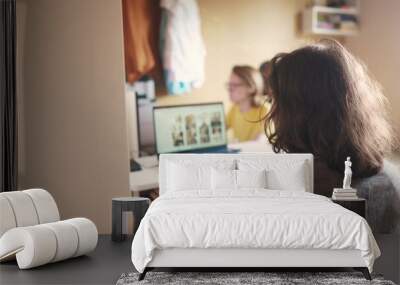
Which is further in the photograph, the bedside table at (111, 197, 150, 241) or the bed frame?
the bedside table at (111, 197, 150, 241)

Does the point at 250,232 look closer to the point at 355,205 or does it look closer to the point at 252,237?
the point at 252,237

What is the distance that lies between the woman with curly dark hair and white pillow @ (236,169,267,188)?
94 cm

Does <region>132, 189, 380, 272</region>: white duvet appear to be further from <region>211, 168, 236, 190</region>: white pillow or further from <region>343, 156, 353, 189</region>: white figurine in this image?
<region>343, 156, 353, 189</region>: white figurine

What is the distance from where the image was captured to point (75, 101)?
25.1ft

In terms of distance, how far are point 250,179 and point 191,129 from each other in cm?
119

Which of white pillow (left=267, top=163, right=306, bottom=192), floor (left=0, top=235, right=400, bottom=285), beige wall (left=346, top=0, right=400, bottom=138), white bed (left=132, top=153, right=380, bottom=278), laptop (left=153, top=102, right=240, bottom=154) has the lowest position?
floor (left=0, top=235, right=400, bottom=285)

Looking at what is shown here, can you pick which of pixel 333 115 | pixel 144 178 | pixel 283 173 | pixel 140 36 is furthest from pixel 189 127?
pixel 333 115

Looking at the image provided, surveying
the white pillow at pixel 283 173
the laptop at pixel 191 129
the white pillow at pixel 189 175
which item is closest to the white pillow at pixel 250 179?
the white pillow at pixel 283 173

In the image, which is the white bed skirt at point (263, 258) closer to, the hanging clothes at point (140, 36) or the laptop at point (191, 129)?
the laptop at point (191, 129)

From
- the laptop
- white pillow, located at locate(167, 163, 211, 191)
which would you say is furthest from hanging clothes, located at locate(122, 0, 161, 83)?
white pillow, located at locate(167, 163, 211, 191)

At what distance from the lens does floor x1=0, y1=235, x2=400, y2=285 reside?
5.43m

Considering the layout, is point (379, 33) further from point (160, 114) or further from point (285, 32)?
point (160, 114)

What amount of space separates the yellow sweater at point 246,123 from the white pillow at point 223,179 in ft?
3.23

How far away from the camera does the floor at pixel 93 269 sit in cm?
543
